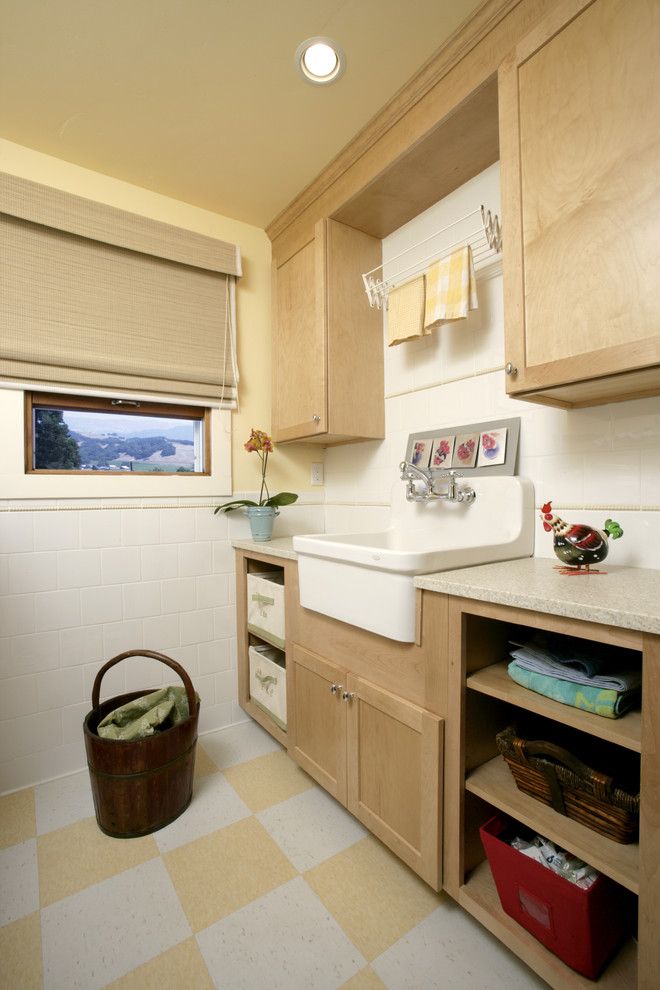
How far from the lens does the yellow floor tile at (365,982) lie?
39.9 inches

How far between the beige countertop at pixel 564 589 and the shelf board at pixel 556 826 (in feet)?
1.52

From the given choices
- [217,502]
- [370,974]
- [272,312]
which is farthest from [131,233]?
[370,974]

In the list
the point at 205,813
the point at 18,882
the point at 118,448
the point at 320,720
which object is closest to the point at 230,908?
the point at 205,813

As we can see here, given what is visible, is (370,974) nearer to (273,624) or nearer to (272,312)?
(273,624)

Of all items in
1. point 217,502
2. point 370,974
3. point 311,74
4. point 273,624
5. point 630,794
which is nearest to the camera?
point 630,794

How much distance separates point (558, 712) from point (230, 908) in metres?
1.03

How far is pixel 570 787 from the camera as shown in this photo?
959 millimetres

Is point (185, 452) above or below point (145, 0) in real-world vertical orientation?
below

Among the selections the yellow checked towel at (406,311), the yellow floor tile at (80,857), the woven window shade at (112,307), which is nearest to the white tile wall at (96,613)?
the yellow floor tile at (80,857)

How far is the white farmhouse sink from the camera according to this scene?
1183 mm

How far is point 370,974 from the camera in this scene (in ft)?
3.42

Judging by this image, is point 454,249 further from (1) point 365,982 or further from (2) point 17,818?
(2) point 17,818

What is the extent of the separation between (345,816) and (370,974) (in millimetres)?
511

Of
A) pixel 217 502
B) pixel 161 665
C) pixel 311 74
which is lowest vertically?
pixel 161 665
